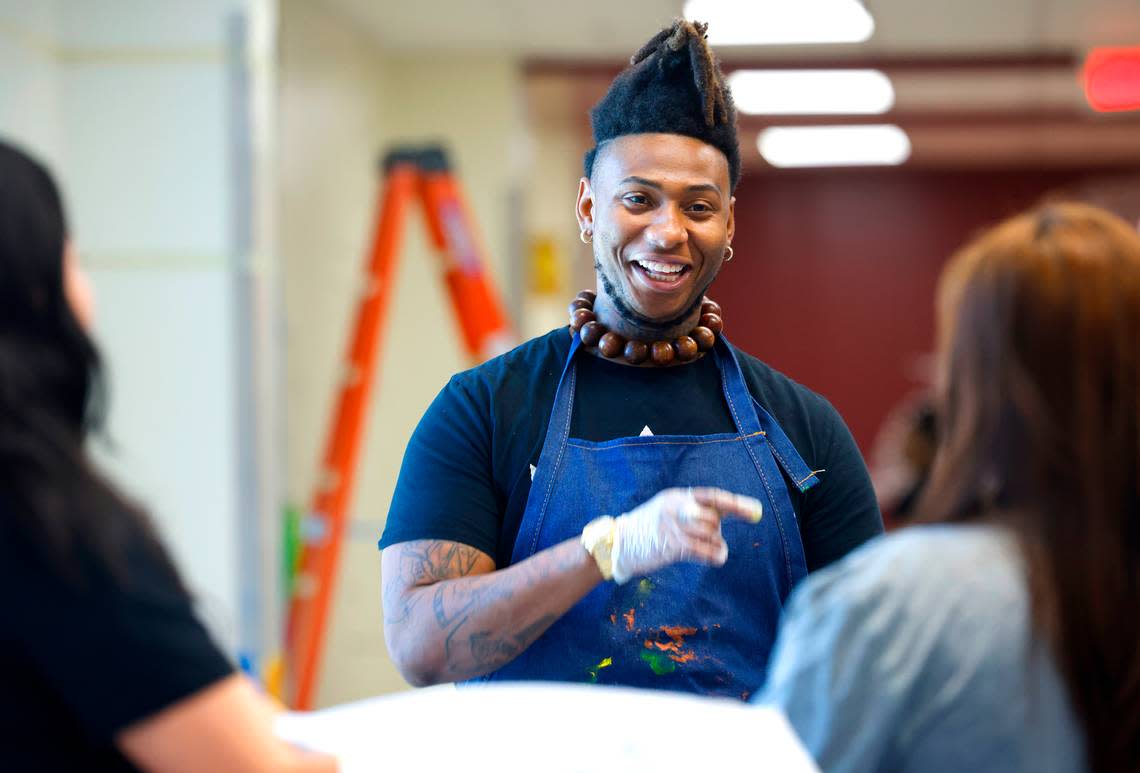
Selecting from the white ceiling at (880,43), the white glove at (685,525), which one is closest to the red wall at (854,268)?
the white ceiling at (880,43)

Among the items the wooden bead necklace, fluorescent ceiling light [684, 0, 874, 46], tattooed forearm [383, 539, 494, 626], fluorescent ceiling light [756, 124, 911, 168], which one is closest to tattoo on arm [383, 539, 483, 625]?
tattooed forearm [383, 539, 494, 626]

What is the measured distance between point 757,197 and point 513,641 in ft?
27.1

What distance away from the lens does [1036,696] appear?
1030 mm

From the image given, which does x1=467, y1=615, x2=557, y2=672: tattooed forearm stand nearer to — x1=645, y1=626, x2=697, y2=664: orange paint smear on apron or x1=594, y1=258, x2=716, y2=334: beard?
x1=645, y1=626, x2=697, y2=664: orange paint smear on apron

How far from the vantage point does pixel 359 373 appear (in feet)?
12.8

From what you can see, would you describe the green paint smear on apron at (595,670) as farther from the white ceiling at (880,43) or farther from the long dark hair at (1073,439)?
the white ceiling at (880,43)

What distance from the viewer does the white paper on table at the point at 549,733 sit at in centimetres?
108

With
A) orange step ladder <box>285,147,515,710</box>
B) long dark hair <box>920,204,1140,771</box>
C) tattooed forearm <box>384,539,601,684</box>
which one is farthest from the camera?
orange step ladder <box>285,147,515,710</box>

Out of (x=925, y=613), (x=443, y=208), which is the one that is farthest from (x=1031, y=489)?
(x=443, y=208)

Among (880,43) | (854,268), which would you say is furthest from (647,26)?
(854,268)

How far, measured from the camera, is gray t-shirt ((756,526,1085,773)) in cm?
103

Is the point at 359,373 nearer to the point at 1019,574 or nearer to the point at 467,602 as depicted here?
the point at 467,602

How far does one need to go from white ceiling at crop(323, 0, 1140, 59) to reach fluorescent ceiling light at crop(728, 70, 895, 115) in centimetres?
36

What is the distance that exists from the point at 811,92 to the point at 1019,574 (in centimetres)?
562
